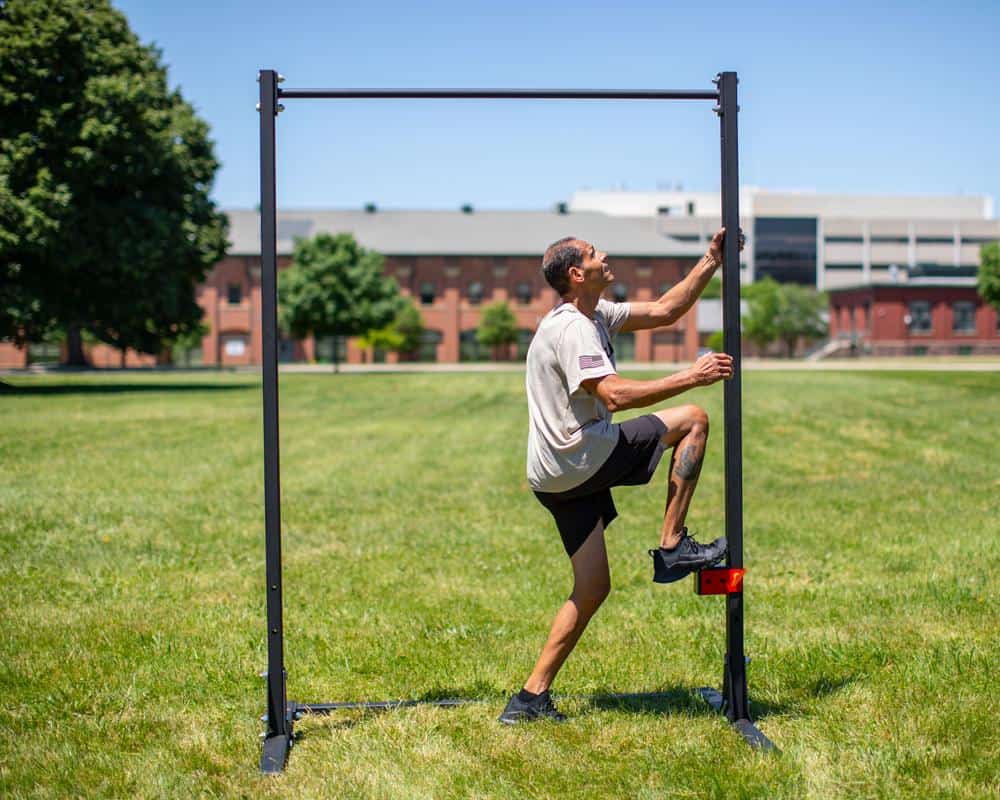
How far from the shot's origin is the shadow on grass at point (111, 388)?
39688mm

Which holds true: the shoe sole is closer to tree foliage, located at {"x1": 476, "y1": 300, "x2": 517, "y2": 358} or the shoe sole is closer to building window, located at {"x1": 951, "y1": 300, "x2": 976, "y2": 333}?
tree foliage, located at {"x1": 476, "y1": 300, "x2": 517, "y2": 358}

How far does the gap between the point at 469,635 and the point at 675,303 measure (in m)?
2.68

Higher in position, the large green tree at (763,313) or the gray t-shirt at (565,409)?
the large green tree at (763,313)

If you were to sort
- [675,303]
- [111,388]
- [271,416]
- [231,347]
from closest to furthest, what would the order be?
[271,416] → [675,303] → [111,388] → [231,347]

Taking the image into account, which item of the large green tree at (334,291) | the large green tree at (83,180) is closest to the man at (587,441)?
the large green tree at (83,180)

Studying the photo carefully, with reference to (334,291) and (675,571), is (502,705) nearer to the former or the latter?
(675,571)

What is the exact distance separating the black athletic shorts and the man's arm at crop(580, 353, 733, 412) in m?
0.22

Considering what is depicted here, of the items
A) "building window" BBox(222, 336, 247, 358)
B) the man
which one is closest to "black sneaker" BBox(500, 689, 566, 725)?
the man

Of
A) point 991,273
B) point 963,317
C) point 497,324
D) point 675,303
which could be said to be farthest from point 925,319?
point 675,303

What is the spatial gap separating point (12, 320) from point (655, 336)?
59794 mm

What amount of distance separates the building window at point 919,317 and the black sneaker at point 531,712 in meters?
87.0

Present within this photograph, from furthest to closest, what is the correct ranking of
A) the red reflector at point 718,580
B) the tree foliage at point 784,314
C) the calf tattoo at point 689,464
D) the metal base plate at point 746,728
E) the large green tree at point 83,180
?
the tree foliage at point 784,314 < the large green tree at point 83,180 < the red reflector at point 718,580 < the calf tattoo at point 689,464 < the metal base plate at point 746,728

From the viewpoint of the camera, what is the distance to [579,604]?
5273 millimetres

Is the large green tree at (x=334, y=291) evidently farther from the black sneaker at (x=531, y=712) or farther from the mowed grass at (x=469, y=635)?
the black sneaker at (x=531, y=712)
